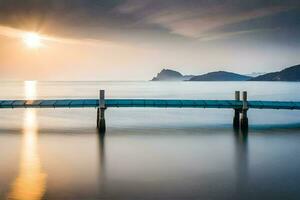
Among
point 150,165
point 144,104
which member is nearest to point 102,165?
point 150,165

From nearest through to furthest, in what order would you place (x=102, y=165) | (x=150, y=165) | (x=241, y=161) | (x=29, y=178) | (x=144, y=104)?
1. (x=29, y=178)
2. (x=102, y=165)
3. (x=150, y=165)
4. (x=241, y=161)
5. (x=144, y=104)

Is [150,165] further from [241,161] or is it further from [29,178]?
[29,178]

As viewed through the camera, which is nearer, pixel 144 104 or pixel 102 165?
pixel 102 165

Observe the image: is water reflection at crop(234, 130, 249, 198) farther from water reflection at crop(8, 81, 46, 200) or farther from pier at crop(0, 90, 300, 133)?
water reflection at crop(8, 81, 46, 200)

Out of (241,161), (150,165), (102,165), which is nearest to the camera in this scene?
(102,165)

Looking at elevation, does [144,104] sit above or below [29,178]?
above

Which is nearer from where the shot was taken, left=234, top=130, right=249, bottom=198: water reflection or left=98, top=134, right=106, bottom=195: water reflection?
left=98, top=134, right=106, bottom=195: water reflection

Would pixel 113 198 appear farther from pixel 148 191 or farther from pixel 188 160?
pixel 188 160

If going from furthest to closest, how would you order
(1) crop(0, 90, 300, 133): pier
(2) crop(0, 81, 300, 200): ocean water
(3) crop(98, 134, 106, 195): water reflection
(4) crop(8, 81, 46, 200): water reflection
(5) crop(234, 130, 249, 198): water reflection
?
(1) crop(0, 90, 300, 133): pier < (5) crop(234, 130, 249, 198): water reflection < (3) crop(98, 134, 106, 195): water reflection < (2) crop(0, 81, 300, 200): ocean water < (4) crop(8, 81, 46, 200): water reflection

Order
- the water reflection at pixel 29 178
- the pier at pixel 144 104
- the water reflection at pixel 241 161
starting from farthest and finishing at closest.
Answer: the pier at pixel 144 104 < the water reflection at pixel 241 161 < the water reflection at pixel 29 178

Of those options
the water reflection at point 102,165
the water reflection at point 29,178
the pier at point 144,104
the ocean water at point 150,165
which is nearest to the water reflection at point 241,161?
the ocean water at point 150,165

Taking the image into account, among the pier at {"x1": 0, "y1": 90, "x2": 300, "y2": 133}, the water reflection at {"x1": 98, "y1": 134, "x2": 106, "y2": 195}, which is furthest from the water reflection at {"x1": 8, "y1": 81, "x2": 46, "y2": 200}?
the pier at {"x1": 0, "y1": 90, "x2": 300, "y2": 133}

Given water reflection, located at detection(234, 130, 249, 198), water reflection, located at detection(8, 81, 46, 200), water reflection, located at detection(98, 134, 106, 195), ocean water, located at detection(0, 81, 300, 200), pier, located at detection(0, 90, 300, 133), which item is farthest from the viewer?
pier, located at detection(0, 90, 300, 133)

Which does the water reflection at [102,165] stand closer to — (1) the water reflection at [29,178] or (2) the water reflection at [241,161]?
(1) the water reflection at [29,178]
